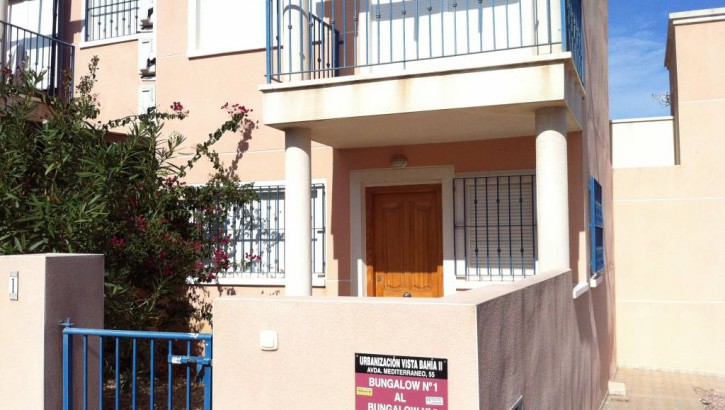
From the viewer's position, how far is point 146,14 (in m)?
9.92

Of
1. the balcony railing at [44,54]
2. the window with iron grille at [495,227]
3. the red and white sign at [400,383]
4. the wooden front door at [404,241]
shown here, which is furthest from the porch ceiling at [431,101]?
the balcony railing at [44,54]

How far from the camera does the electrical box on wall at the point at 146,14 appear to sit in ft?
32.4

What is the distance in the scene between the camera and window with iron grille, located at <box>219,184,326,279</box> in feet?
29.1

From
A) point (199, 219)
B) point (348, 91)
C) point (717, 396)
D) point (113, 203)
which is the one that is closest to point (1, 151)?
point (113, 203)

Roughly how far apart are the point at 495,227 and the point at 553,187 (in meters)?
1.76

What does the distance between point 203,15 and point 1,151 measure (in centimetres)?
371

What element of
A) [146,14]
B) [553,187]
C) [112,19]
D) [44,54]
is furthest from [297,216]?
[44,54]

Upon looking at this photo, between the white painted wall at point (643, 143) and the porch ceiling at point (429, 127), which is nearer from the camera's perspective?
the porch ceiling at point (429, 127)

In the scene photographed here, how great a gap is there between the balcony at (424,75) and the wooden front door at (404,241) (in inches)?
29.5

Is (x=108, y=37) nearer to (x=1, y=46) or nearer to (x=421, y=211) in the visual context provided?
(x=1, y=46)

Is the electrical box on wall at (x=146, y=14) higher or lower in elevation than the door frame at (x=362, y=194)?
higher

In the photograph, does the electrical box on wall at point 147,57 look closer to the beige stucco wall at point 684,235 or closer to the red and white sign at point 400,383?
the red and white sign at point 400,383

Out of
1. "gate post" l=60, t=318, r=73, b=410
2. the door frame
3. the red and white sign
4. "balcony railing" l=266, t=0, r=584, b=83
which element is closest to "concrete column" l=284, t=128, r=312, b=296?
"balcony railing" l=266, t=0, r=584, b=83

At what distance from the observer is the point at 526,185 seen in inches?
320
